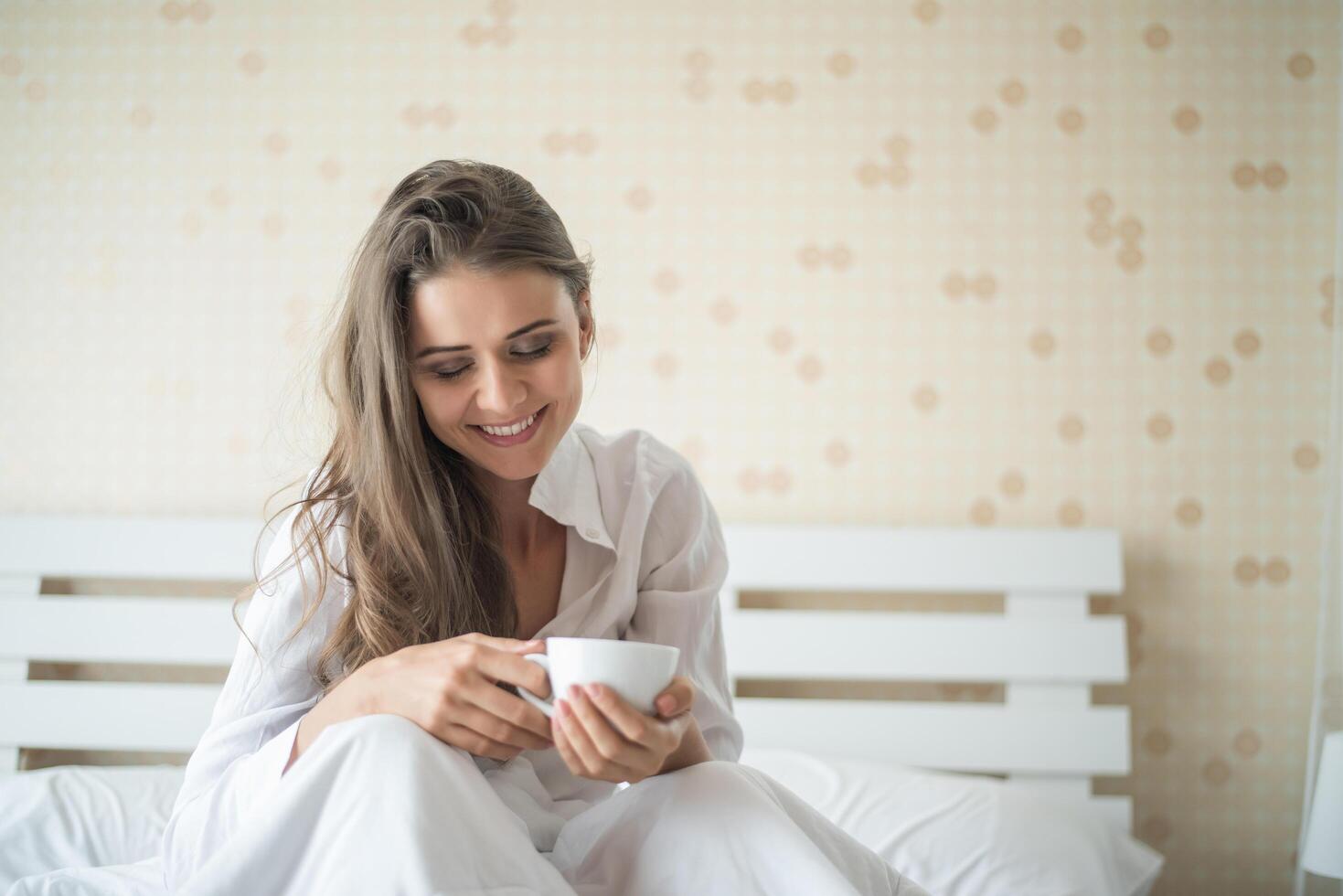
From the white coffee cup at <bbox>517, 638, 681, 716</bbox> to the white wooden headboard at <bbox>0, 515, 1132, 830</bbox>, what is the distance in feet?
4.16

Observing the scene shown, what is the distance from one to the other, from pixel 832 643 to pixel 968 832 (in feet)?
1.82

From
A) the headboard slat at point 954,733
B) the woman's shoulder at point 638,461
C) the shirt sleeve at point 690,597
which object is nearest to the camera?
the shirt sleeve at point 690,597

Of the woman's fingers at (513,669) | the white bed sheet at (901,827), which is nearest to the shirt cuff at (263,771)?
the woman's fingers at (513,669)

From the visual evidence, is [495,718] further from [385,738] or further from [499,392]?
[499,392]

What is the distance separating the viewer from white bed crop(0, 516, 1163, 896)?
208cm

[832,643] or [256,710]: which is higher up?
[256,710]

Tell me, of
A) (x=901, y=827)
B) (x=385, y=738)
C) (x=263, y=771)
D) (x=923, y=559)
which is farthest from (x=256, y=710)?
(x=923, y=559)

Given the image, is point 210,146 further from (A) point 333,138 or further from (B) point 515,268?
(B) point 515,268

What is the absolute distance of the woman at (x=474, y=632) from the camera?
0.86 metres

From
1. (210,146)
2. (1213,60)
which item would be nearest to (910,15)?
(1213,60)

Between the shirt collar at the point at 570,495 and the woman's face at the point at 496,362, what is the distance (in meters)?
0.09

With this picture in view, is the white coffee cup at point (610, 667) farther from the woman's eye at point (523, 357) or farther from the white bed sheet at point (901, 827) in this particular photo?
the white bed sheet at point (901, 827)

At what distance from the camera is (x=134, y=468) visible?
2.34 m

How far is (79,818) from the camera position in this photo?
5.37 feet
